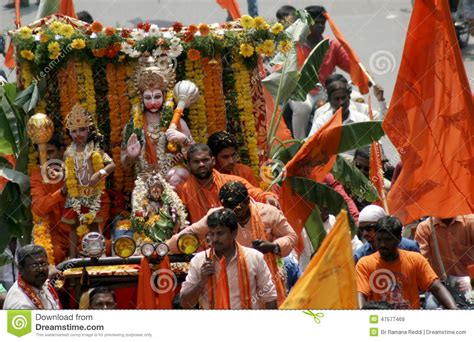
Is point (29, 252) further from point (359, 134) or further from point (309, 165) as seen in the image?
point (359, 134)

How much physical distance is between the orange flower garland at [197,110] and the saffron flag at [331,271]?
366 cm

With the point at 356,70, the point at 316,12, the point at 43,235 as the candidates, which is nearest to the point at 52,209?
the point at 43,235

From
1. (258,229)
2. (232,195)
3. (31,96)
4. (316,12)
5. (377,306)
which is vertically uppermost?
(316,12)

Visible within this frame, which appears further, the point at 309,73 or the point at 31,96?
the point at 309,73

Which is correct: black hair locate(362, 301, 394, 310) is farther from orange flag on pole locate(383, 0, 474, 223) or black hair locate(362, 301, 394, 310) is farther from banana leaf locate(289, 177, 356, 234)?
banana leaf locate(289, 177, 356, 234)

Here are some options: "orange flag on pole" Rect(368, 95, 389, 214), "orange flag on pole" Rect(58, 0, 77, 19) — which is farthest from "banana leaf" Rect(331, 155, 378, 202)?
"orange flag on pole" Rect(58, 0, 77, 19)

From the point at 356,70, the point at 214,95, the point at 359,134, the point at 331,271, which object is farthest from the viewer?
the point at 356,70

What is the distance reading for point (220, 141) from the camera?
45.2 ft

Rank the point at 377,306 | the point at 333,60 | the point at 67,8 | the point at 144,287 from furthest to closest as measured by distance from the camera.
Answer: the point at 333,60 < the point at 67,8 < the point at 144,287 < the point at 377,306

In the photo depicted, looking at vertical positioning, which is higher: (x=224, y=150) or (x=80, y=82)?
(x=80, y=82)

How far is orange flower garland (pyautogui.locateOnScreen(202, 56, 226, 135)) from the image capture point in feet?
47.7

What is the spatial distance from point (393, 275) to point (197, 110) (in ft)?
9.10

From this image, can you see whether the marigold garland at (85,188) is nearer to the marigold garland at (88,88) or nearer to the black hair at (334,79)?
the marigold garland at (88,88)

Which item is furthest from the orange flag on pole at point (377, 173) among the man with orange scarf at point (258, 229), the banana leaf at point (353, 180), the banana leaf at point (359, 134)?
the man with orange scarf at point (258, 229)
